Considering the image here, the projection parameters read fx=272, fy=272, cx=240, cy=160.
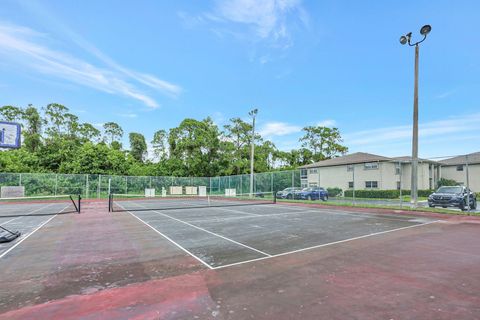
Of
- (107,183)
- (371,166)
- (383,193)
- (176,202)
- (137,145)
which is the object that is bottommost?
(176,202)

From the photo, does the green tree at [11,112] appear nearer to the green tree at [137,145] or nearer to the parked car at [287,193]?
the green tree at [137,145]

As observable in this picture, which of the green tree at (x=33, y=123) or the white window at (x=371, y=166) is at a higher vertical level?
the green tree at (x=33, y=123)

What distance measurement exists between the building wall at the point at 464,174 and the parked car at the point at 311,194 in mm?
20088

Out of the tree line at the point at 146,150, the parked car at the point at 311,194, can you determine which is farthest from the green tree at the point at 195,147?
the parked car at the point at 311,194

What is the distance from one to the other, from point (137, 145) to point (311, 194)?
51180mm

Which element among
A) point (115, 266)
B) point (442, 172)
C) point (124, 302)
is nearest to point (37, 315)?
point (124, 302)

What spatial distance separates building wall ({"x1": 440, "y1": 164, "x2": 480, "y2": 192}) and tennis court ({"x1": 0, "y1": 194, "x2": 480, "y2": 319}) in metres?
31.5

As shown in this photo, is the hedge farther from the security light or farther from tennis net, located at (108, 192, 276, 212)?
the security light

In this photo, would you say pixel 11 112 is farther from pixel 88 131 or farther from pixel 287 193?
pixel 287 193

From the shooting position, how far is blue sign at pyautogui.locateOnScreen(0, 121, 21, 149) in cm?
956

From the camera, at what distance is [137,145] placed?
67250 mm

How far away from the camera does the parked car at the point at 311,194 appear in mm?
28734

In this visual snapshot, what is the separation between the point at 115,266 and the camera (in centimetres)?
625

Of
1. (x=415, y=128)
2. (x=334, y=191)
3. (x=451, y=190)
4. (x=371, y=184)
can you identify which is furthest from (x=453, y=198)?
(x=334, y=191)
